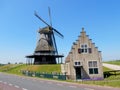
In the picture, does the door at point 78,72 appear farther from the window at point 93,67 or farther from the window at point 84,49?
the window at point 84,49

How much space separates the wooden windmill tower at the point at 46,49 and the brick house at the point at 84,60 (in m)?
31.7

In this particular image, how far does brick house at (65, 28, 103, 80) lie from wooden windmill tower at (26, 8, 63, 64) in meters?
31.7

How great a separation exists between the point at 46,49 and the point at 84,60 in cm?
3351

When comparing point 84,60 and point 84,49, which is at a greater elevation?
point 84,49

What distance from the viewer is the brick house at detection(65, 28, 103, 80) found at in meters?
43.1

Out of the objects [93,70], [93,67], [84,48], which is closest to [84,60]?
[93,67]

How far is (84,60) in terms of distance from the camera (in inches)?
1720

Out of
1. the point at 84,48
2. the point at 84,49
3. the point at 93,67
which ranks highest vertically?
the point at 84,48

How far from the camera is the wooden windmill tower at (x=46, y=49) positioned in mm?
76000

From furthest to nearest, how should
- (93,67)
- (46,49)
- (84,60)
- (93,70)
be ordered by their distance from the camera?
1. (46,49)
2. (84,60)
3. (93,67)
4. (93,70)

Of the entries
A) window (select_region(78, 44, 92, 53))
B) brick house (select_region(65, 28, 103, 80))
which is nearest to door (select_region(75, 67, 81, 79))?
brick house (select_region(65, 28, 103, 80))

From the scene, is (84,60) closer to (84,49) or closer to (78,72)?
(84,49)

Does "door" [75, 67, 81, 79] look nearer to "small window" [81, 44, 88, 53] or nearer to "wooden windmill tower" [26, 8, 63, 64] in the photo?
"small window" [81, 44, 88, 53]

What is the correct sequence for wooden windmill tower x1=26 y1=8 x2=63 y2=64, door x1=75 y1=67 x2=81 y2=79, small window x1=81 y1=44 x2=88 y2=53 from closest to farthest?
1. door x1=75 y1=67 x2=81 y2=79
2. small window x1=81 y1=44 x2=88 y2=53
3. wooden windmill tower x1=26 y1=8 x2=63 y2=64
